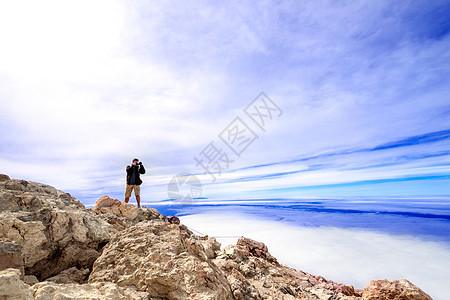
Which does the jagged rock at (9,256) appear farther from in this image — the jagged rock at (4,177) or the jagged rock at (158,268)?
the jagged rock at (4,177)

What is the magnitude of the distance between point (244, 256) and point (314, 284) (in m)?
2.32

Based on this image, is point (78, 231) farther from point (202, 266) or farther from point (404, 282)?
point (404, 282)

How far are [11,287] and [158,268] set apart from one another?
1.66 m

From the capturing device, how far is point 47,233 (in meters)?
4.51

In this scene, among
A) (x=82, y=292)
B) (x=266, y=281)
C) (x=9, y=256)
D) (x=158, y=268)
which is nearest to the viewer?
(x=82, y=292)

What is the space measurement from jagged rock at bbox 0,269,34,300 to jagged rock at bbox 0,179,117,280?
101 inches

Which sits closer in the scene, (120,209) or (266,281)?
(266,281)

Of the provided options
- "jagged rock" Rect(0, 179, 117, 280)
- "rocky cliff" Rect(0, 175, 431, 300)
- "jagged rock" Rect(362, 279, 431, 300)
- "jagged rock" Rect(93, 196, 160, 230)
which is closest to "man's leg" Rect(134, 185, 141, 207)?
"jagged rock" Rect(93, 196, 160, 230)

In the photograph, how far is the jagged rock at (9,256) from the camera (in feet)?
8.77

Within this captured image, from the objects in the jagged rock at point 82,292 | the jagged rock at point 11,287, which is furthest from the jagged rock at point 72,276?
the jagged rock at point 11,287

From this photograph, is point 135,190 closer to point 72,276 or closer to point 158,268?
point 72,276

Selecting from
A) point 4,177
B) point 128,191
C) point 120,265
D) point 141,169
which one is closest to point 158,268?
point 120,265

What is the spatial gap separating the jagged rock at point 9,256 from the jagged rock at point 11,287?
951 millimetres

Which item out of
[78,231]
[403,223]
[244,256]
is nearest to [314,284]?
[244,256]
